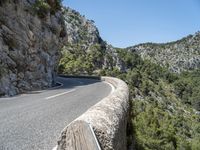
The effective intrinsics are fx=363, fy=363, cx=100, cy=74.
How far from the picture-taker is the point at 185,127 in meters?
98.1

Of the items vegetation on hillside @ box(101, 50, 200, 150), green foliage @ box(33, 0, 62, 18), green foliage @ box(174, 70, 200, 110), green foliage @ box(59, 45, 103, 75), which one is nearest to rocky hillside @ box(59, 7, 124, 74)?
green foliage @ box(59, 45, 103, 75)

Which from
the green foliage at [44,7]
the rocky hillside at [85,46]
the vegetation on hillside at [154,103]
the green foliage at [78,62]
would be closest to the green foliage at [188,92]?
the vegetation on hillside at [154,103]

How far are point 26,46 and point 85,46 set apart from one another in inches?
4268

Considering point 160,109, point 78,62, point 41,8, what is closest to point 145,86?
point 160,109

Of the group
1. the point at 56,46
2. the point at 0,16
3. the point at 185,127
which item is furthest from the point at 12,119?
the point at 185,127

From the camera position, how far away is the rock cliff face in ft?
81.0

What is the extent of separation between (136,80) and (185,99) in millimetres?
62044

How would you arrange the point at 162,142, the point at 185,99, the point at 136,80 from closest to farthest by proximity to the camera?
the point at 162,142 → the point at 136,80 → the point at 185,99

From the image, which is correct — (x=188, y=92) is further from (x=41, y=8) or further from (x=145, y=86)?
(x=41, y=8)

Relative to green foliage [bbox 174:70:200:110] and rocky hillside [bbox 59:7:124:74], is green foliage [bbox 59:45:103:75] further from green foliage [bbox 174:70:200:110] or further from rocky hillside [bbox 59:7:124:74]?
green foliage [bbox 174:70:200:110]

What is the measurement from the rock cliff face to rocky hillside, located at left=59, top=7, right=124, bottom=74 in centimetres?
5631

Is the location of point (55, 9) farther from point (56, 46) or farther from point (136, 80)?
point (136, 80)

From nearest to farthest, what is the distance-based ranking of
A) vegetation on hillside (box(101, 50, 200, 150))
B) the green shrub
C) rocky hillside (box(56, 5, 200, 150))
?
the green shrub
vegetation on hillside (box(101, 50, 200, 150))
rocky hillside (box(56, 5, 200, 150))

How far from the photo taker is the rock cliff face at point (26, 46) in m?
24.7
